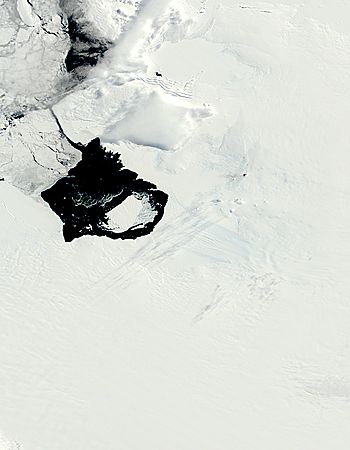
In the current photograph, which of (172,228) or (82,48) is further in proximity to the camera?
(82,48)

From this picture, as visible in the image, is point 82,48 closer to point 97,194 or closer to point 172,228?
point 97,194

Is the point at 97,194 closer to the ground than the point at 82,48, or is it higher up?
closer to the ground

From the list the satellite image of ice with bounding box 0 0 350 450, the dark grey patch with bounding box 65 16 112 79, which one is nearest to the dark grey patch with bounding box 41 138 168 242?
the satellite image of ice with bounding box 0 0 350 450

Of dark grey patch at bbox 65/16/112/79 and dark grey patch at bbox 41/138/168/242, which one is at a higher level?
dark grey patch at bbox 65/16/112/79

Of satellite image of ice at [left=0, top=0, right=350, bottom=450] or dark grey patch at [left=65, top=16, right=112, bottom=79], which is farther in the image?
dark grey patch at [left=65, top=16, right=112, bottom=79]

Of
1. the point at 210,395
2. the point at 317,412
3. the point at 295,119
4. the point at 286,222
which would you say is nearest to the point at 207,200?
the point at 286,222

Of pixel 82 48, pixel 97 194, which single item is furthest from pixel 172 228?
pixel 82 48

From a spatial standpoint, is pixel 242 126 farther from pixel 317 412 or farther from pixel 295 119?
pixel 317 412

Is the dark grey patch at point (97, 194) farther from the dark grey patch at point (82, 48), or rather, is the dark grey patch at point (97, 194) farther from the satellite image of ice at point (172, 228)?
the dark grey patch at point (82, 48)

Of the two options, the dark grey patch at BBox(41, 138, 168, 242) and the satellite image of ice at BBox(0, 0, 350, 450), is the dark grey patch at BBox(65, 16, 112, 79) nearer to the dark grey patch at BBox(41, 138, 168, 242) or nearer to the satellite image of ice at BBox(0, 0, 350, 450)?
the satellite image of ice at BBox(0, 0, 350, 450)
